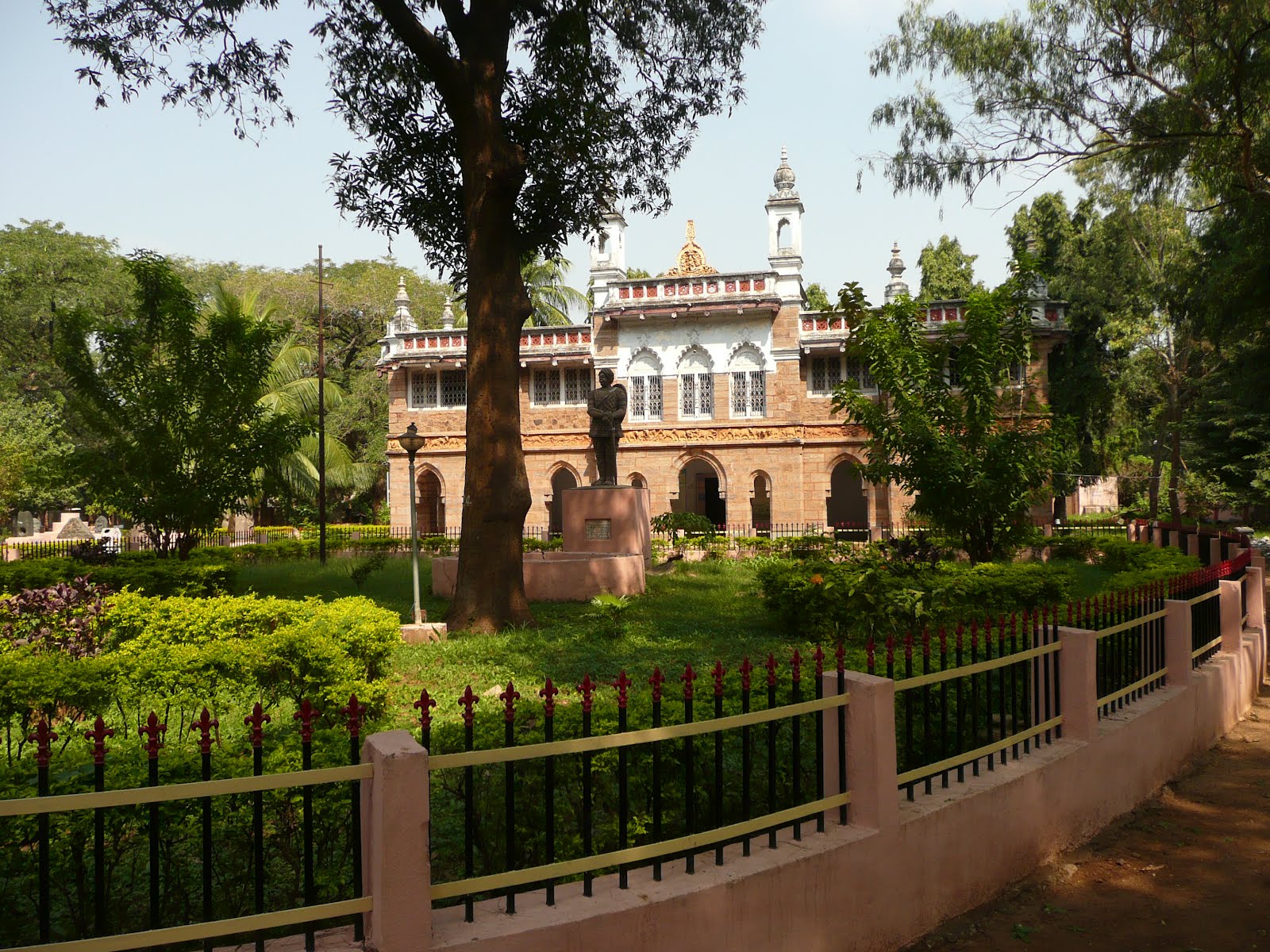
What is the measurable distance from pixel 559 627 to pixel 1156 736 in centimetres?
658

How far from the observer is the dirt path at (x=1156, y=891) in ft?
14.5

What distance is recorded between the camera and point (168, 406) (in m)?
14.1

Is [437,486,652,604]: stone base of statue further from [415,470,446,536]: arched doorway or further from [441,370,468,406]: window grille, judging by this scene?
[415,470,446,536]: arched doorway

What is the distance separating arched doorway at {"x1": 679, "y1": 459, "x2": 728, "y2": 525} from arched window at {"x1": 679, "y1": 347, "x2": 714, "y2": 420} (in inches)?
136

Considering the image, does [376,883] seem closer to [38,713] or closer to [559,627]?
[38,713]

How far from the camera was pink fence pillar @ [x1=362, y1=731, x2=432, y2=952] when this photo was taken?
2.82 meters

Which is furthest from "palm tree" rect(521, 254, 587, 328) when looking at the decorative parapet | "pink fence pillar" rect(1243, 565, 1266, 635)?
"pink fence pillar" rect(1243, 565, 1266, 635)

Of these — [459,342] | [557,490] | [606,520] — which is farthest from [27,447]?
[606,520]

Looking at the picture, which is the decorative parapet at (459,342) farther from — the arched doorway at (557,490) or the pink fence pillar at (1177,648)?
the pink fence pillar at (1177,648)

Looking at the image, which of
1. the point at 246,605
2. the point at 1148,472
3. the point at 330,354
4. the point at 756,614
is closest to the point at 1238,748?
the point at 756,614

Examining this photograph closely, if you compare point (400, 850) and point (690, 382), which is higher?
point (690, 382)

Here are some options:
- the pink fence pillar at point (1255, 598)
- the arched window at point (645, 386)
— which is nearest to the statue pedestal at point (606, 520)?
the pink fence pillar at point (1255, 598)

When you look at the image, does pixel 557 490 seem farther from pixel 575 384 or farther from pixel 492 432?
pixel 492 432

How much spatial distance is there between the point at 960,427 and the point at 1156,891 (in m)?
9.38
